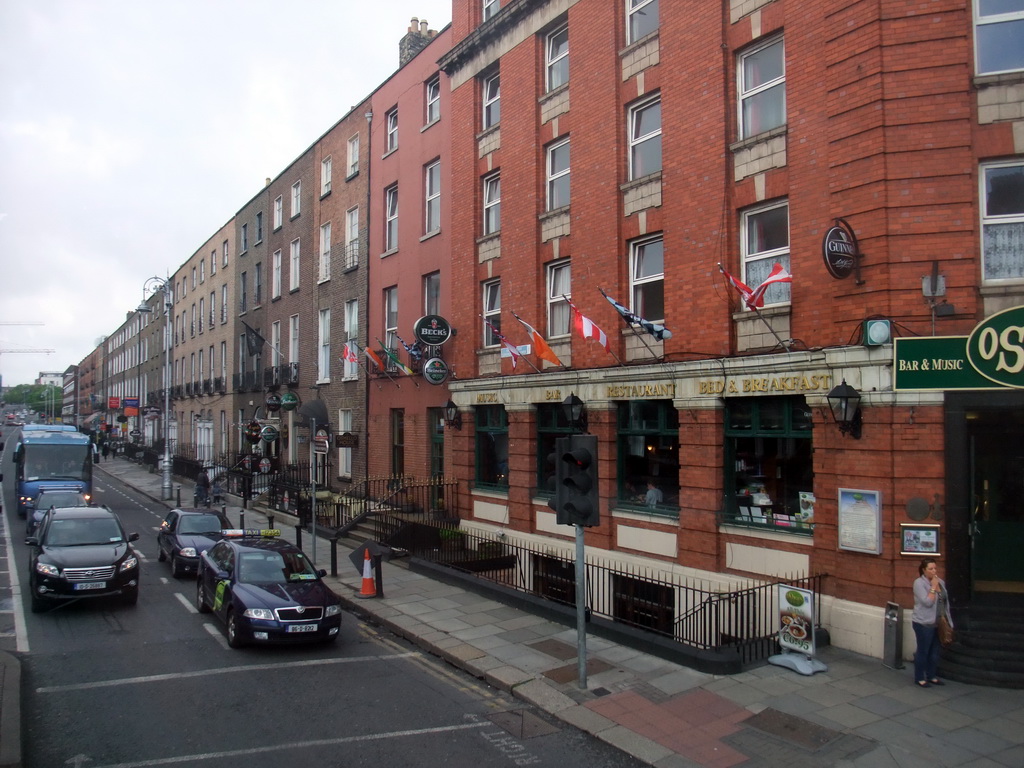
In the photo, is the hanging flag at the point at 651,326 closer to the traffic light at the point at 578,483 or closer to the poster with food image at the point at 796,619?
the traffic light at the point at 578,483

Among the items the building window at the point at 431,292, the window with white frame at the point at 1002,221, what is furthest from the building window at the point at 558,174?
the window with white frame at the point at 1002,221

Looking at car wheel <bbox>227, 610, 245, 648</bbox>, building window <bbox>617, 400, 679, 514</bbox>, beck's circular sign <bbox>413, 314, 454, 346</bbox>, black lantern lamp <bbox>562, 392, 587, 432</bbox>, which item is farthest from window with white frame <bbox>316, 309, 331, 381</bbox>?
car wheel <bbox>227, 610, 245, 648</bbox>

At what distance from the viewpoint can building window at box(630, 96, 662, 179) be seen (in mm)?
15461

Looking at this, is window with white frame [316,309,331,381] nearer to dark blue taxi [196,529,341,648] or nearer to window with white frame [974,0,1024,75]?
dark blue taxi [196,529,341,648]

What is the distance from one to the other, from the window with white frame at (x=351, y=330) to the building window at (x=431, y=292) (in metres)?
4.66

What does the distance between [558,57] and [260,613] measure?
14.3 m

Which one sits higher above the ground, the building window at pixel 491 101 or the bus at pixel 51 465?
the building window at pixel 491 101

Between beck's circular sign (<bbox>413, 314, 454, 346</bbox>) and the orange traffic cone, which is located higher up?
beck's circular sign (<bbox>413, 314, 454, 346</bbox>)

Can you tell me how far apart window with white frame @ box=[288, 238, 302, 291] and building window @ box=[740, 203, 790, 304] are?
24.2 m

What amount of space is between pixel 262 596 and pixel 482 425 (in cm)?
915

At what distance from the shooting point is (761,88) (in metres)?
13.2

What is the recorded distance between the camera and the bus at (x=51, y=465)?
2795cm

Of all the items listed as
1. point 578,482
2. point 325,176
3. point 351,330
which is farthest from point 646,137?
point 325,176

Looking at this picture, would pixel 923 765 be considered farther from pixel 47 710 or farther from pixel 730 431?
pixel 47 710
